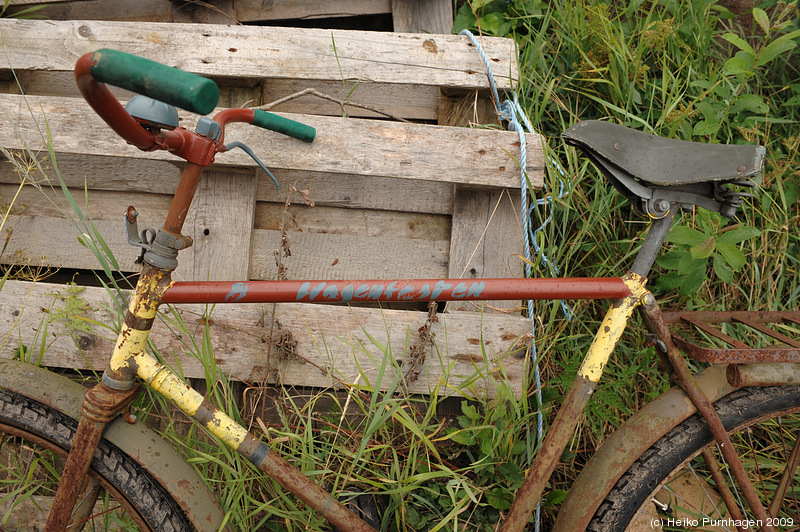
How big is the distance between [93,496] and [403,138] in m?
1.43

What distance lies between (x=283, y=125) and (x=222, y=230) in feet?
1.70

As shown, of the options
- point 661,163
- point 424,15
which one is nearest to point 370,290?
point 661,163

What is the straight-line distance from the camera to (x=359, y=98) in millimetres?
1827

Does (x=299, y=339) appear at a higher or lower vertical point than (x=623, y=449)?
higher

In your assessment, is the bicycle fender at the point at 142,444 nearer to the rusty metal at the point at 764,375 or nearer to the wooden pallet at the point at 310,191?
the wooden pallet at the point at 310,191

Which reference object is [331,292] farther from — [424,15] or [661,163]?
[424,15]

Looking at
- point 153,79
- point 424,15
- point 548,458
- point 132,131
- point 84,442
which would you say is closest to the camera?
point 153,79

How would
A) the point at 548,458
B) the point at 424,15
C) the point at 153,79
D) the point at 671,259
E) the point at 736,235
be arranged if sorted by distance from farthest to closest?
1. the point at 424,15
2. the point at 671,259
3. the point at 736,235
4. the point at 548,458
5. the point at 153,79

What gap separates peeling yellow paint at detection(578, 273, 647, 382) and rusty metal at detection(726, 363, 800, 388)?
0.37m

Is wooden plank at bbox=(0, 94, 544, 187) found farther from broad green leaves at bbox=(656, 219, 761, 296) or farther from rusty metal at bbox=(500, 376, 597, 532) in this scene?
rusty metal at bbox=(500, 376, 597, 532)

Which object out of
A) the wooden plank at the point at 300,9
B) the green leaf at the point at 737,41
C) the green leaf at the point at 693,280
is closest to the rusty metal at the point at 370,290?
the green leaf at the point at 693,280

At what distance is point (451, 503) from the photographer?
1.50m

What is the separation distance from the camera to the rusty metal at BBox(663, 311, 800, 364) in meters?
1.24

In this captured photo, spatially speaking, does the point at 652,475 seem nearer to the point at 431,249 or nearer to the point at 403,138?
the point at 431,249
